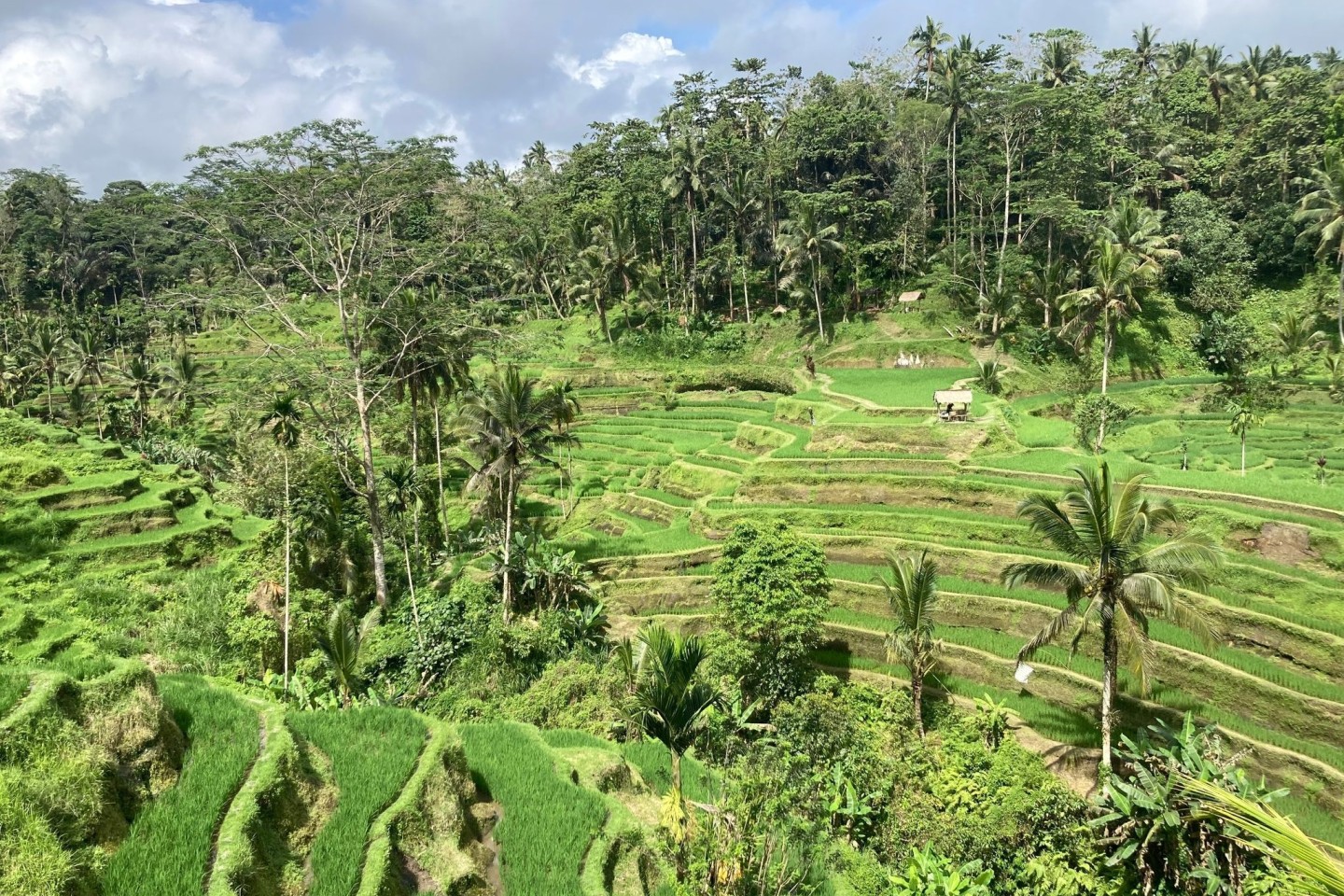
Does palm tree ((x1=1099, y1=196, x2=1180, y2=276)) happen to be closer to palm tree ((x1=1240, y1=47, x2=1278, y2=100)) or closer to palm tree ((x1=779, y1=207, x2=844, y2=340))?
palm tree ((x1=779, y1=207, x2=844, y2=340))

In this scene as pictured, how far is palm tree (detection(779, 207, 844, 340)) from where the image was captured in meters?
46.8

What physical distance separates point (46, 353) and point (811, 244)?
55.0 m

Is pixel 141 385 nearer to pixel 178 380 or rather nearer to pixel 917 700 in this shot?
pixel 178 380

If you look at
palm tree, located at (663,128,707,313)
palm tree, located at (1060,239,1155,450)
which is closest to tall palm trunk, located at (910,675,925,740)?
palm tree, located at (1060,239,1155,450)

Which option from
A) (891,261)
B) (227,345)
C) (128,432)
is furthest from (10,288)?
(891,261)

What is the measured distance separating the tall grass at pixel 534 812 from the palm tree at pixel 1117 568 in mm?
9791

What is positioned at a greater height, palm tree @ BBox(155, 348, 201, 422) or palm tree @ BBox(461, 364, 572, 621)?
palm tree @ BBox(155, 348, 201, 422)

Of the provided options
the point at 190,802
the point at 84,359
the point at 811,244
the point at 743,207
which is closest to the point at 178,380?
the point at 84,359

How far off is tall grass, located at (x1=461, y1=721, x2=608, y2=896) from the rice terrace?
9cm

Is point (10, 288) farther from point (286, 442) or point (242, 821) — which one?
point (242, 821)

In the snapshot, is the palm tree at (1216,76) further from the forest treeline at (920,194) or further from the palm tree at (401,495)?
the palm tree at (401,495)

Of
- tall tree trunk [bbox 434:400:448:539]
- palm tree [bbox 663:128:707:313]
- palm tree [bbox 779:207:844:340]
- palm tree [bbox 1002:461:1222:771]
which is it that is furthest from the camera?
palm tree [bbox 663:128:707:313]

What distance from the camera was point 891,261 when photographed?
51500mm

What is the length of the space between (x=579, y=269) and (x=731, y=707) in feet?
146
